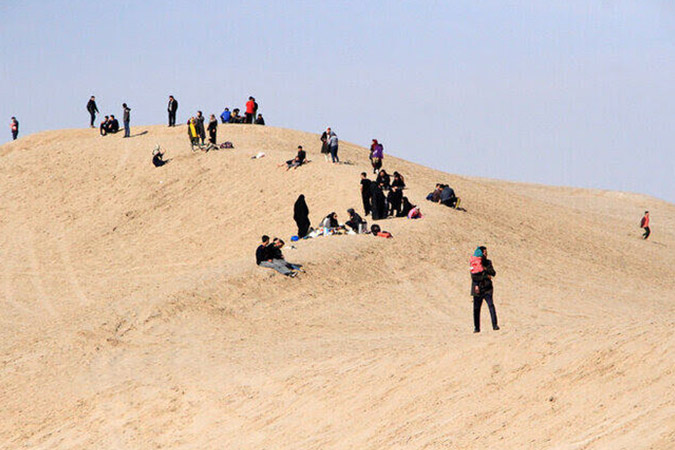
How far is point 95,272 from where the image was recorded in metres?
27.6

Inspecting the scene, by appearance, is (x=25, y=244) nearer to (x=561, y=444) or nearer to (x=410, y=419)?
(x=410, y=419)

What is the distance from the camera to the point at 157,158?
3600 cm

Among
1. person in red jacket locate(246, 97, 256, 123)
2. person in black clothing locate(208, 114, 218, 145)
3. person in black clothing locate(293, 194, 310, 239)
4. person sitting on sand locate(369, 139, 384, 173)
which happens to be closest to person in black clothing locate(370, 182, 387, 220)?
person in black clothing locate(293, 194, 310, 239)

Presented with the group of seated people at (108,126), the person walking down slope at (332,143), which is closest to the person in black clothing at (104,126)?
the group of seated people at (108,126)

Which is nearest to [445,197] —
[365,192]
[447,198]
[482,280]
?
[447,198]

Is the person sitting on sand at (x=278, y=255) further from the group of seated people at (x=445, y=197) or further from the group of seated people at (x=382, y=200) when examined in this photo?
the group of seated people at (x=445, y=197)

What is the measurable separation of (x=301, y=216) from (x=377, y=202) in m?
2.62

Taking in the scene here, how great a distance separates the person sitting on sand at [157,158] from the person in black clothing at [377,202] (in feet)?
35.5

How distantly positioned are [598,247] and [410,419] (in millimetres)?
19808

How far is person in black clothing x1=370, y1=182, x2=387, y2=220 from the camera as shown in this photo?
27812 millimetres

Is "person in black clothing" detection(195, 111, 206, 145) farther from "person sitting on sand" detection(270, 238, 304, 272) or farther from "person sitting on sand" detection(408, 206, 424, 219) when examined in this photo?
"person sitting on sand" detection(270, 238, 304, 272)

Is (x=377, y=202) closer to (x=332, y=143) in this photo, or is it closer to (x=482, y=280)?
(x=332, y=143)

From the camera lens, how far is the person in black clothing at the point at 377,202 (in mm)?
27812

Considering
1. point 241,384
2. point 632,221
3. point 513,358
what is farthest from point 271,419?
point 632,221
